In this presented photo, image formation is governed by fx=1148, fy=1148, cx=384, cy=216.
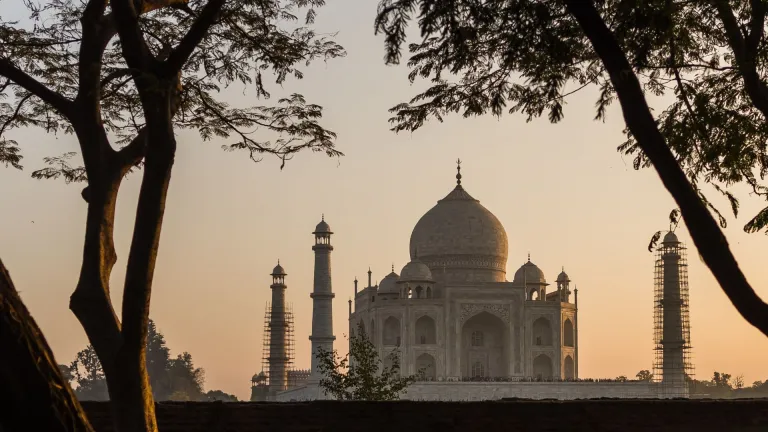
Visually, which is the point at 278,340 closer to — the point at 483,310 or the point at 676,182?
the point at 483,310

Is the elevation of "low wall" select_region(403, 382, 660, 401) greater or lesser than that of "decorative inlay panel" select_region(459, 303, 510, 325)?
lesser

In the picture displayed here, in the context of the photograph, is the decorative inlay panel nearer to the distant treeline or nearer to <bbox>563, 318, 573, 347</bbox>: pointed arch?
<bbox>563, 318, 573, 347</bbox>: pointed arch

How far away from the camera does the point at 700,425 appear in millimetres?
10031

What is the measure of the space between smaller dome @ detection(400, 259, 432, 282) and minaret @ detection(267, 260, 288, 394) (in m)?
6.51

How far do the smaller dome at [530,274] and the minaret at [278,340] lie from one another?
414 inches

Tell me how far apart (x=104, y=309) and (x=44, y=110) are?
166 inches

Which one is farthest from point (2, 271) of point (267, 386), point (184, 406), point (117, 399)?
point (267, 386)

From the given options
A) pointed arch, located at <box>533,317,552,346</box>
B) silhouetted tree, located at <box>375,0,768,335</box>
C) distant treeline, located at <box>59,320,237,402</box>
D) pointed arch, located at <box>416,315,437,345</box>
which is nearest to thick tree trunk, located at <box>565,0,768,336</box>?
silhouetted tree, located at <box>375,0,768,335</box>

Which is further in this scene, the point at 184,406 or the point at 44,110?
the point at 44,110

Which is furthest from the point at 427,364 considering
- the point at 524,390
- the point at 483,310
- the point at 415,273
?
the point at 524,390

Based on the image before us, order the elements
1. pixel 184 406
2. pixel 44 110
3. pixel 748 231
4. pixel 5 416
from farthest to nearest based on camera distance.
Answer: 1. pixel 44 110
2. pixel 184 406
3. pixel 748 231
4. pixel 5 416

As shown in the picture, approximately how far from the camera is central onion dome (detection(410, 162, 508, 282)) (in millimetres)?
50000

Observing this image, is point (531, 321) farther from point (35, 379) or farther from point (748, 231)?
point (35, 379)

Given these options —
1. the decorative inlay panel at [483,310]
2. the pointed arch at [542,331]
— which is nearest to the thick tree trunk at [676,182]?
the decorative inlay panel at [483,310]
